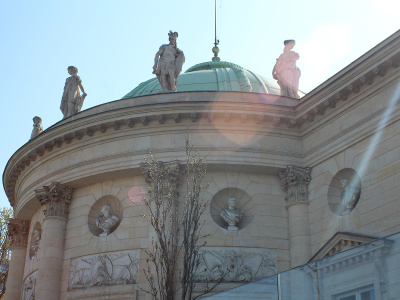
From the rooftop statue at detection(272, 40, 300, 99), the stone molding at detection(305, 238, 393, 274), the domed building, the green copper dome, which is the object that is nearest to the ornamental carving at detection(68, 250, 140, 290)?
the domed building

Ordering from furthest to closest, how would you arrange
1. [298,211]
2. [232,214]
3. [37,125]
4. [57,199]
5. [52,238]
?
[37,125]
[57,199]
[52,238]
[232,214]
[298,211]

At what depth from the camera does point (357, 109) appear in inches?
859

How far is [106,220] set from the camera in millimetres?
24734

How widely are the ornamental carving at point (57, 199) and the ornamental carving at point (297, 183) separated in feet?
31.0

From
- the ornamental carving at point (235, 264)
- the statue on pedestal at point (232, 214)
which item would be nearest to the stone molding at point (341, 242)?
the ornamental carving at point (235, 264)

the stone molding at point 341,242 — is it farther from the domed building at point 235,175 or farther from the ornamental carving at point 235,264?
the ornamental carving at point 235,264

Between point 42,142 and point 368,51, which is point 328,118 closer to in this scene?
point 368,51

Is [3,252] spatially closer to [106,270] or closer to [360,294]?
[106,270]

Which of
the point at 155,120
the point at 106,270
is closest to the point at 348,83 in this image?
the point at 155,120

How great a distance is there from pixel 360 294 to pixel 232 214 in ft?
41.7

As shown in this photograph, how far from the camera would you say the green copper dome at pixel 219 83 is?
32.9 meters

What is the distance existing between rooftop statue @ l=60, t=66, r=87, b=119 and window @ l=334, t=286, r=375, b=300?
66.0 feet

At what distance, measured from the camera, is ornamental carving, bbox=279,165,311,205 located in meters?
23.3

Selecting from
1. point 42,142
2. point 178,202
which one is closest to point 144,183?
point 178,202
